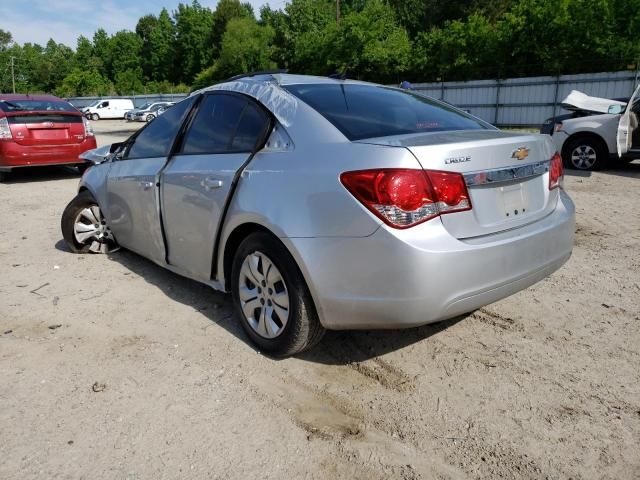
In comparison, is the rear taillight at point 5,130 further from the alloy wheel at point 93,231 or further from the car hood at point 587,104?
the car hood at point 587,104

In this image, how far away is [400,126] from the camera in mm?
2934

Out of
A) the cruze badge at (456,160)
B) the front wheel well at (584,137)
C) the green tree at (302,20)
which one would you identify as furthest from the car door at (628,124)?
the green tree at (302,20)

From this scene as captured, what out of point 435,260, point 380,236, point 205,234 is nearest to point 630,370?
point 435,260

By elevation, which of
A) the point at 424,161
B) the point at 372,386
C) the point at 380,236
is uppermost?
the point at 424,161

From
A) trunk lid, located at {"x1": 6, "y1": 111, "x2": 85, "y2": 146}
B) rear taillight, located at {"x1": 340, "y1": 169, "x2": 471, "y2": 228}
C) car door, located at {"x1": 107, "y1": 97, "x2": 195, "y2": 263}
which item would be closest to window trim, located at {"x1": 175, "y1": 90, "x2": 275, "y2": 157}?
car door, located at {"x1": 107, "y1": 97, "x2": 195, "y2": 263}

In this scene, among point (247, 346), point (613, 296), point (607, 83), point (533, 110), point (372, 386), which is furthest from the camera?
point (533, 110)

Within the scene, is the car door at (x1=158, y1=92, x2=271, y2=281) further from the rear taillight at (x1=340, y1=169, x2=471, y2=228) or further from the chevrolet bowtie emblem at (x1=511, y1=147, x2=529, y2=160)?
the chevrolet bowtie emblem at (x1=511, y1=147, x2=529, y2=160)

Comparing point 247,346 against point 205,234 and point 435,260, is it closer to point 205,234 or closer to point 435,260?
point 205,234

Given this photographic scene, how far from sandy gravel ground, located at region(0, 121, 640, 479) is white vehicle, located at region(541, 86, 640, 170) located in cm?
644

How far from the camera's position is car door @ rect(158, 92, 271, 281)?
3170 millimetres

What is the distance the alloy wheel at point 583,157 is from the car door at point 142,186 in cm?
875

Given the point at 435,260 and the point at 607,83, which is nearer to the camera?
the point at 435,260

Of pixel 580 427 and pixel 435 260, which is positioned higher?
pixel 435 260

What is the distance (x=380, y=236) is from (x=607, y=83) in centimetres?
2335
